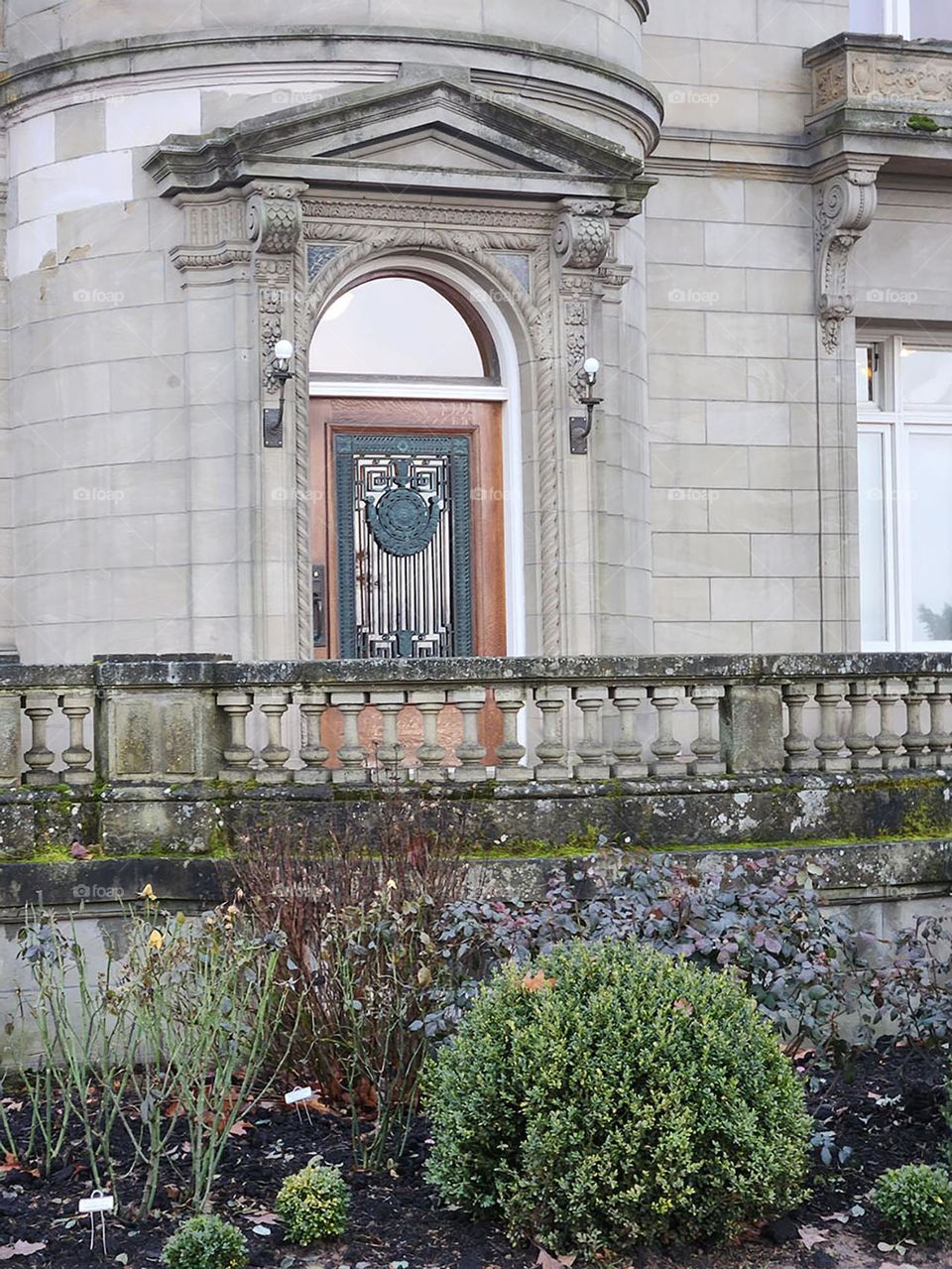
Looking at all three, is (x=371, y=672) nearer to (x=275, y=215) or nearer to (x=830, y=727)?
(x=830, y=727)

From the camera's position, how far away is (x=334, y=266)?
11695 millimetres

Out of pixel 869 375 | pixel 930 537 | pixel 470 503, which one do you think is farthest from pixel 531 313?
pixel 930 537

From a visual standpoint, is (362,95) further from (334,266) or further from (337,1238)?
(337,1238)

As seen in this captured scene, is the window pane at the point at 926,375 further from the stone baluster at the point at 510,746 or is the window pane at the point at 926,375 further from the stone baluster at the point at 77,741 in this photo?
the stone baluster at the point at 77,741

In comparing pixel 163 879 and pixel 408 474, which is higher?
pixel 408 474

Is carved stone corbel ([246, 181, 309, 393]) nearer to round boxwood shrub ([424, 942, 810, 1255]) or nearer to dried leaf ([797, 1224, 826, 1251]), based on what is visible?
round boxwood shrub ([424, 942, 810, 1255])

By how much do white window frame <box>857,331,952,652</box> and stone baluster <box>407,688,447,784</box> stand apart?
7392 mm

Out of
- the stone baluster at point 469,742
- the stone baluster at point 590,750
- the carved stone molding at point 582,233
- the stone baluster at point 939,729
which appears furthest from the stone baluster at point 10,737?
Answer: the carved stone molding at point 582,233

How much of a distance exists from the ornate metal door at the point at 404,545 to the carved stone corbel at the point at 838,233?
3615 millimetres

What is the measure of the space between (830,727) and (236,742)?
306 cm

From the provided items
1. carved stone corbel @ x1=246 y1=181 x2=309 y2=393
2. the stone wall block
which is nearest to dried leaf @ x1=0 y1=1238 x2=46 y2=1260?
the stone wall block

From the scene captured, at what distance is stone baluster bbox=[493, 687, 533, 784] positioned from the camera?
8477mm

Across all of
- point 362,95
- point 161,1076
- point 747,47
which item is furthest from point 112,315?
point 161,1076

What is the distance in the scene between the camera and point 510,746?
27.8 ft
